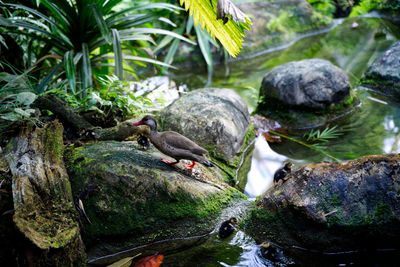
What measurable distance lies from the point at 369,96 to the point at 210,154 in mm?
4165

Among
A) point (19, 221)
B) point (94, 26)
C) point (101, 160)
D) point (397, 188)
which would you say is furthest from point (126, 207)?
point (94, 26)

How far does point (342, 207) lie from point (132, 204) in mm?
1759

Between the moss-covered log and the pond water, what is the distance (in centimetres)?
84

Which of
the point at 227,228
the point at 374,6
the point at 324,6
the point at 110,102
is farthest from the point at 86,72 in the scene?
the point at 374,6

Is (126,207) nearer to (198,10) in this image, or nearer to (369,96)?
(198,10)

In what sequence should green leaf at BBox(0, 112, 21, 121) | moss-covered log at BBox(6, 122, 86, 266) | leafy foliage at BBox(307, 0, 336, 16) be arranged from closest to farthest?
moss-covered log at BBox(6, 122, 86, 266)
green leaf at BBox(0, 112, 21, 121)
leafy foliage at BBox(307, 0, 336, 16)

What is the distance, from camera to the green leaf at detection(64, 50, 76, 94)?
434 cm

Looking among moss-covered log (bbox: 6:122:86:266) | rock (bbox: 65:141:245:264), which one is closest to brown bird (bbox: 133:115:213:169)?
rock (bbox: 65:141:245:264)

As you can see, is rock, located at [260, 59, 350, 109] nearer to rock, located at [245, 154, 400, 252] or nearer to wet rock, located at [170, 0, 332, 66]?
rock, located at [245, 154, 400, 252]

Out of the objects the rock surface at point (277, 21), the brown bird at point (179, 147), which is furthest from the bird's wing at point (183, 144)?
the rock surface at point (277, 21)

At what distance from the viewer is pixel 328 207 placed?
275 centimetres

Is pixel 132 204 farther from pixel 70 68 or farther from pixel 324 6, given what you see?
pixel 324 6

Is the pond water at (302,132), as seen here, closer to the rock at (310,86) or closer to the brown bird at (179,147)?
the rock at (310,86)

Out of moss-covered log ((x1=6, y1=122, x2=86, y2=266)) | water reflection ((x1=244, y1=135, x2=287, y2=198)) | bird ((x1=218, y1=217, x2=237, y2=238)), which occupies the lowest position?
water reflection ((x1=244, y1=135, x2=287, y2=198))
